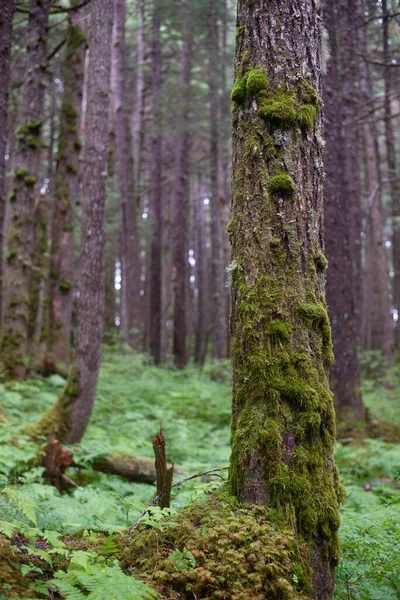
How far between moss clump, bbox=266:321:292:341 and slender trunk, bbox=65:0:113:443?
459 centimetres

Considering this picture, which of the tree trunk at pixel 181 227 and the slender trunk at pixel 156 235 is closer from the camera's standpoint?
the tree trunk at pixel 181 227

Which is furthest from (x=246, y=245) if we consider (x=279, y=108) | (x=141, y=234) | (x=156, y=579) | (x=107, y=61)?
(x=141, y=234)

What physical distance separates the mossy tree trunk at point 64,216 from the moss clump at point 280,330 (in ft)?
31.8

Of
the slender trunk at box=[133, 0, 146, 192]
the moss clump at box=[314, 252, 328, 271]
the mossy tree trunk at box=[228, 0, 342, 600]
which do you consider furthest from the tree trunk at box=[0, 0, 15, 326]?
the slender trunk at box=[133, 0, 146, 192]

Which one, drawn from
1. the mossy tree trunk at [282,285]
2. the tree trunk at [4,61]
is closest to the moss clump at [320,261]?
the mossy tree trunk at [282,285]

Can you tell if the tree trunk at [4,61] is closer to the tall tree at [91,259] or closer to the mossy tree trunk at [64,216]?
the tall tree at [91,259]

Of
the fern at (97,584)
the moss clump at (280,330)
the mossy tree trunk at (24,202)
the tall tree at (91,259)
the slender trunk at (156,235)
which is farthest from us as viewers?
the slender trunk at (156,235)

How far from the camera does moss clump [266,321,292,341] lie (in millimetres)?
3133

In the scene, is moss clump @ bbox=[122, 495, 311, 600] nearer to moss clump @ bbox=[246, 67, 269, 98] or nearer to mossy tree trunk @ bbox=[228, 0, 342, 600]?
mossy tree trunk @ bbox=[228, 0, 342, 600]

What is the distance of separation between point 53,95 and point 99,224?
12.5 metres

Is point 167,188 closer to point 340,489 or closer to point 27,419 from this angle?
point 27,419

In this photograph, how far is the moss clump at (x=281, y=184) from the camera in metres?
3.22

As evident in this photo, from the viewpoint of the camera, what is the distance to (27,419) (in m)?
8.02

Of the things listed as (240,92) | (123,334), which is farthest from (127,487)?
(123,334)
